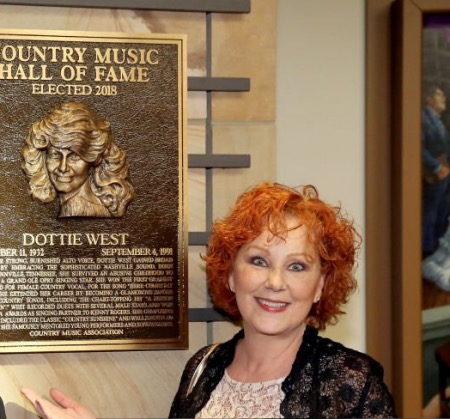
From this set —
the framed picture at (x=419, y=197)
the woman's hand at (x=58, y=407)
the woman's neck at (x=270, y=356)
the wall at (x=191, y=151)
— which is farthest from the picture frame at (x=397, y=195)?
the woman's hand at (x=58, y=407)

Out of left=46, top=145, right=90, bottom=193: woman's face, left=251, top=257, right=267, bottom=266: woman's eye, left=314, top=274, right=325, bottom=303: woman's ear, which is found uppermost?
left=46, top=145, right=90, bottom=193: woman's face

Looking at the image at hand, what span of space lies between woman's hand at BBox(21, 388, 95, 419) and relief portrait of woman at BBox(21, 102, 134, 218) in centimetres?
51

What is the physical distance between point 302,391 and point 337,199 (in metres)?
0.89

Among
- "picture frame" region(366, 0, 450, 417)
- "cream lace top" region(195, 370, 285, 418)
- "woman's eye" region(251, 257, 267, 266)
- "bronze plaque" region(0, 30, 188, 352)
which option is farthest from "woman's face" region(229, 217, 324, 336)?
"picture frame" region(366, 0, 450, 417)

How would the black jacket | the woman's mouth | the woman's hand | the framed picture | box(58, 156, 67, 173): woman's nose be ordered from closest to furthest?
1. the black jacket
2. the woman's mouth
3. the woman's hand
4. box(58, 156, 67, 173): woman's nose
5. the framed picture

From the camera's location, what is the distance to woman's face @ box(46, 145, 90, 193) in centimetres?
253

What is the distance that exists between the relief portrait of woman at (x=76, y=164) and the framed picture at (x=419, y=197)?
832 mm

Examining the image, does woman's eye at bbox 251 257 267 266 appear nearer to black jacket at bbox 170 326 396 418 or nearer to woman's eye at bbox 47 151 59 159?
black jacket at bbox 170 326 396 418

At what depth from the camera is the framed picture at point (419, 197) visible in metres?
2.65

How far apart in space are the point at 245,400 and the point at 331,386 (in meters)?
0.22

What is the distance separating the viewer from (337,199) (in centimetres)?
274

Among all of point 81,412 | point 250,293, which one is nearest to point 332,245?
point 250,293

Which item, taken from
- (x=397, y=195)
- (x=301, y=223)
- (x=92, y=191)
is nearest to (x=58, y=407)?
(x=92, y=191)

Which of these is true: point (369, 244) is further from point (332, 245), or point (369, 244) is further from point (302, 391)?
point (302, 391)
